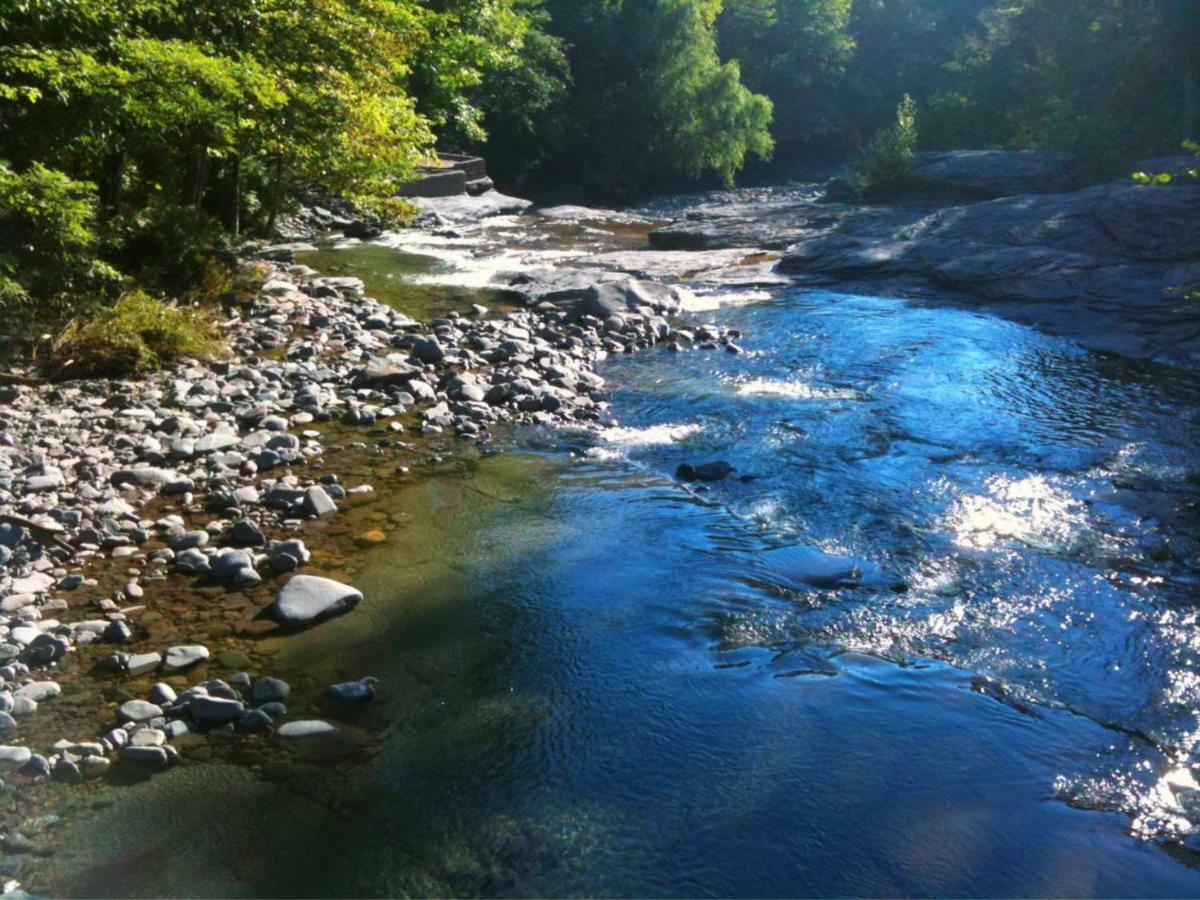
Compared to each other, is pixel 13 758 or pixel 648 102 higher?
pixel 648 102

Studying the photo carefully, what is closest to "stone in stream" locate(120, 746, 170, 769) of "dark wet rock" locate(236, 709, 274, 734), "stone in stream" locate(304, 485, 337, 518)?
"dark wet rock" locate(236, 709, 274, 734)

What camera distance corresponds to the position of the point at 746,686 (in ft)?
17.2

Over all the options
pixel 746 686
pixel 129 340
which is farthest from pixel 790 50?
pixel 746 686

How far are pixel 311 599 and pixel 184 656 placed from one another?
0.77 m

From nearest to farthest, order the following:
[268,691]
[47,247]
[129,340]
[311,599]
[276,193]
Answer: [268,691] < [311,599] < [47,247] < [129,340] < [276,193]

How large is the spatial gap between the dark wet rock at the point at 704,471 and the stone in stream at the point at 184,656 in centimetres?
401

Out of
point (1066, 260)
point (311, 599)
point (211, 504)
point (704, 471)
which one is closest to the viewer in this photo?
point (311, 599)

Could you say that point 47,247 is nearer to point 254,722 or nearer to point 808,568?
point 254,722

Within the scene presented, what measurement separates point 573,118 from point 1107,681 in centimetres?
3340

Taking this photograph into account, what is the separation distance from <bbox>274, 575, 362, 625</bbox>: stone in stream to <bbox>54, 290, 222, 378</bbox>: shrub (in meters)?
4.48

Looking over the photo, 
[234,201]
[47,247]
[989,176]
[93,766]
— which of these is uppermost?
[234,201]

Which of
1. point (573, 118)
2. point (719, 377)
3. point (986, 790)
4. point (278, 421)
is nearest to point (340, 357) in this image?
point (278, 421)

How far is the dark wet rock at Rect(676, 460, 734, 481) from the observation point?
8180 millimetres

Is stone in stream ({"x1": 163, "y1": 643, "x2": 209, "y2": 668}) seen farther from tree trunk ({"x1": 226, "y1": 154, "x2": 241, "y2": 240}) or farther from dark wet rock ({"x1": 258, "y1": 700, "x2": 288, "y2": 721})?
tree trunk ({"x1": 226, "y1": 154, "x2": 241, "y2": 240})
